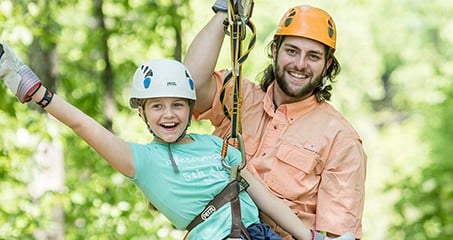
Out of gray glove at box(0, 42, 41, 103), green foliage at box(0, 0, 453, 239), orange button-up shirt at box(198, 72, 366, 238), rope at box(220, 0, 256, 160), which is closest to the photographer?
gray glove at box(0, 42, 41, 103)

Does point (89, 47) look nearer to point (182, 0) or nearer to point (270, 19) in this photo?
point (182, 0)

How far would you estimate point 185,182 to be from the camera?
357 cm

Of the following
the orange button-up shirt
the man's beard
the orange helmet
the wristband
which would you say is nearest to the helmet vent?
the orange helmet

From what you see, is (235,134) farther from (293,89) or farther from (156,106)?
(293,89)

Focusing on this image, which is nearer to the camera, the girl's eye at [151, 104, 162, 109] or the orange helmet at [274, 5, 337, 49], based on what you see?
the girl's eye at [151, 104, 162, 109]

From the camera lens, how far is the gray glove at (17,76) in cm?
325

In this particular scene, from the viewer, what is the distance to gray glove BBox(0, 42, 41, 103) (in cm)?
325

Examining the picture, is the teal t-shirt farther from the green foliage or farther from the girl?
the green foliage

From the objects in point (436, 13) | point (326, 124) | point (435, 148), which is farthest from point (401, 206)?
point (436, 13)

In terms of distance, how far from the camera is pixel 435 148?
18.3 meters

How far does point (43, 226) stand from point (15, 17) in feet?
5.71

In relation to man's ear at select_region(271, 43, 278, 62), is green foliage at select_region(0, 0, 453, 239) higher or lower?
lower

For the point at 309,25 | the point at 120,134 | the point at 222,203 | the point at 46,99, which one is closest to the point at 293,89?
the point at 309,25

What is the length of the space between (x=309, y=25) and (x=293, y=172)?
653 millimetres
